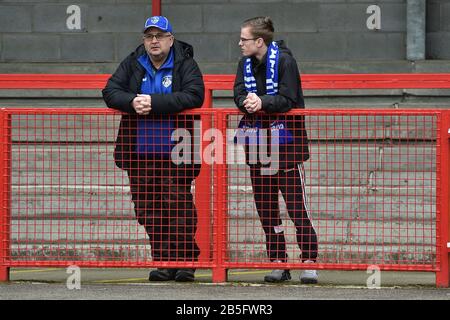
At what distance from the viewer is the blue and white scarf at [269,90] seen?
28.9 feet

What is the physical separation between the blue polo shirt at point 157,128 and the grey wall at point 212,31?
143 inches

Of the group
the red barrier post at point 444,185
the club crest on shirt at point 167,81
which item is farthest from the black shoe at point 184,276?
the red barrier post at point 444,185

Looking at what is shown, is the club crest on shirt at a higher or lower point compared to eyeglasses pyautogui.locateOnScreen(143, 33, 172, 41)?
lower

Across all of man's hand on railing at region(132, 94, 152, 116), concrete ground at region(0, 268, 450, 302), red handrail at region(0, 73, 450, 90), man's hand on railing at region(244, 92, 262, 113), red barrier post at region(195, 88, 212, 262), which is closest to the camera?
concrete ground at region(0, 268, 450, 302)

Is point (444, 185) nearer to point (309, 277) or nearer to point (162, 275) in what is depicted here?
point (309, 277)

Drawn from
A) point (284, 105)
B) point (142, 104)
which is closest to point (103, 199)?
point (142, 104)

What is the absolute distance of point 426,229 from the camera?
29.5 ft

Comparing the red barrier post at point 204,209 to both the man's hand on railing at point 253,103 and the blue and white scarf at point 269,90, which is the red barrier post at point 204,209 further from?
the man's hand on railing at point 253,103

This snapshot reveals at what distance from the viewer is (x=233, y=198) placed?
398 inches

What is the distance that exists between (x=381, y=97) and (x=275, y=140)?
3.70 metres

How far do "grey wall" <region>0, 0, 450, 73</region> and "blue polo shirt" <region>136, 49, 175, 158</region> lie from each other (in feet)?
11.9

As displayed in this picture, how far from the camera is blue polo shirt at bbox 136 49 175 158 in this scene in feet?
29.2

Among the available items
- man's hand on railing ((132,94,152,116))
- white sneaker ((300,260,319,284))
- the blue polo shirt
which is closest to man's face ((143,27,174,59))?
the blue polo shirt

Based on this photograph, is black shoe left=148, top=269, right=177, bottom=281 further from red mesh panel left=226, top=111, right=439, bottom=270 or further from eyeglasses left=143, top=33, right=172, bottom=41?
eyeglasses left=143, top=33, right=172, bottom=41
